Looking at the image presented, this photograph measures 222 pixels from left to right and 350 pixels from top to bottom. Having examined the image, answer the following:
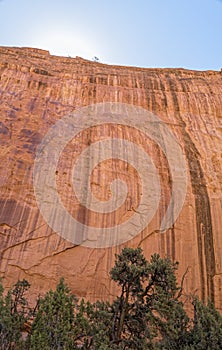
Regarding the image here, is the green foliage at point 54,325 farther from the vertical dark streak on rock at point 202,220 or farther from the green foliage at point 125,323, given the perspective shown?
the vertical dark streak on rock at point 202,220

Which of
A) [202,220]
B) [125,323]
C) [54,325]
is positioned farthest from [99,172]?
[54,325]

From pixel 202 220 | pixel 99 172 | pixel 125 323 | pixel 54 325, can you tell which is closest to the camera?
pixel 54 325

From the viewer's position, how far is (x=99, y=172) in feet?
46.3

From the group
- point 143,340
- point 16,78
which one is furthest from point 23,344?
point 16,78

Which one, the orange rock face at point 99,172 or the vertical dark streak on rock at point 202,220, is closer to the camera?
the orange rock face at point 99,172

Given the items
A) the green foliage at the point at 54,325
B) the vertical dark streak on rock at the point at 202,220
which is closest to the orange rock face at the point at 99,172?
the vertical dark streak on rock at the point at 202,220

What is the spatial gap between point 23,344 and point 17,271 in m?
3.71

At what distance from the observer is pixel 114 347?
7.79 meters

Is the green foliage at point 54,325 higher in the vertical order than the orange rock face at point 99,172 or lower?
lower

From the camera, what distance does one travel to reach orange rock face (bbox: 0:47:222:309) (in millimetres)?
12062

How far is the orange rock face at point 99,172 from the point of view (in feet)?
39.6

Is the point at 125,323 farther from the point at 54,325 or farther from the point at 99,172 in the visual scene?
the point at 99,172

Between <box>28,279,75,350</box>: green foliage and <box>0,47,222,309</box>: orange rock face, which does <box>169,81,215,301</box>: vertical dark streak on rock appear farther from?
<box>28,279,75,350</box>: green foliage

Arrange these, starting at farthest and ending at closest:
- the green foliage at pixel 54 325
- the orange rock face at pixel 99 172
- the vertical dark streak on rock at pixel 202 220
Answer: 1. the vertical dark streak on rock at pixel 202 220
2. the orange rock face at pixel 99 172
3. the green foliage at pixel 54 325
